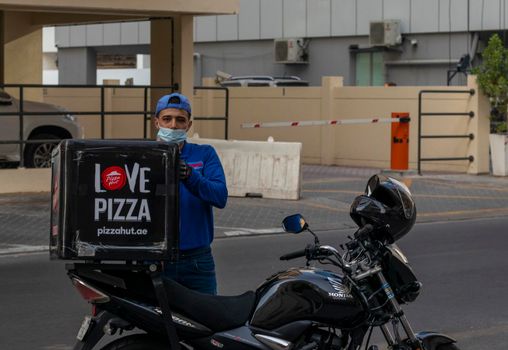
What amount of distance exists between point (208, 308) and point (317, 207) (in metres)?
11.1

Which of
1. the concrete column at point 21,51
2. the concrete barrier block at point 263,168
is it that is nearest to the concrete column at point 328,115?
the concrete column at point 21,51

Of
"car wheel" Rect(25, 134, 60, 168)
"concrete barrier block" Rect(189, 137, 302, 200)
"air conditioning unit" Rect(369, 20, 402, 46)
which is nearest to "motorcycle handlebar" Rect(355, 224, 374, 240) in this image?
"concrete barrier block" Rect(189, 137, 302, 200)

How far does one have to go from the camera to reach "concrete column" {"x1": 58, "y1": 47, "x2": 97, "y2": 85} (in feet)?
140

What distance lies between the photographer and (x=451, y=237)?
525 inches

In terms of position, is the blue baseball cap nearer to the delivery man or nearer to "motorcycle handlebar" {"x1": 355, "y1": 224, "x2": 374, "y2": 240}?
the delivery man

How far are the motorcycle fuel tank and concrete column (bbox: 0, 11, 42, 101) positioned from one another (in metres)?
17.6

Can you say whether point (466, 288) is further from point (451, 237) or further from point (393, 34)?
point (393, 34)

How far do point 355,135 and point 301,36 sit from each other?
1355cm

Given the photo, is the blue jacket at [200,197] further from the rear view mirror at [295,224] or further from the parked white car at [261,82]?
the parked white car at [261,82]

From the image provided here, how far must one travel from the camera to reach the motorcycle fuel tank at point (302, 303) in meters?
5.05

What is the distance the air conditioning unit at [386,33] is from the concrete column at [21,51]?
12994 mm

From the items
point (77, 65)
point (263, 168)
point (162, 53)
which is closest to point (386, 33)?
point (77, 65)

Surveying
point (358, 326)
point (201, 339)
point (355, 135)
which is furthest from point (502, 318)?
point (355, 135)

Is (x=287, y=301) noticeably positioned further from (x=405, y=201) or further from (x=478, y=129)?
(x=478, y=129)
